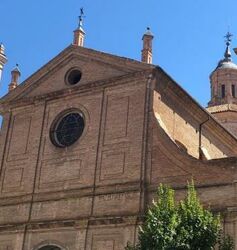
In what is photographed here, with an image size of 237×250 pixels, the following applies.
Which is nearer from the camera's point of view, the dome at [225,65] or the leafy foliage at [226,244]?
the leafy foliage at [226,244]

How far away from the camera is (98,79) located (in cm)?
2284

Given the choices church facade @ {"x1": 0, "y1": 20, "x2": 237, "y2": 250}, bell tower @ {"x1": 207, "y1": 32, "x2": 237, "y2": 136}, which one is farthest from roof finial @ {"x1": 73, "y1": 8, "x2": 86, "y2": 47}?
bell tower @ {"x1": 207, "y1": 32, "x2": 237, "y2": 136}

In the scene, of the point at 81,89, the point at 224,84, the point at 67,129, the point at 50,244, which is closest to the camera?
the point at 50,244

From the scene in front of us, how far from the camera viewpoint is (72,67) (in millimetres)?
24125

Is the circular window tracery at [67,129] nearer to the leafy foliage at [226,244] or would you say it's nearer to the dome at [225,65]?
the leafy foliage at [226,244]

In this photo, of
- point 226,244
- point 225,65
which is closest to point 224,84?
point 225,65

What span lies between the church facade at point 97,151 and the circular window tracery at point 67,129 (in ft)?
0.14

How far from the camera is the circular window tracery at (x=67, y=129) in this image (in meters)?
22.4

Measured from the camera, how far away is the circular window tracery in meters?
22.4

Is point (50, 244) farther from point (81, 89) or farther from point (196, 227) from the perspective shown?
point (196, 227)

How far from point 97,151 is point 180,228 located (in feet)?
22.2

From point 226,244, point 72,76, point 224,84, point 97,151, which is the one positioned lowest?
point 226,244

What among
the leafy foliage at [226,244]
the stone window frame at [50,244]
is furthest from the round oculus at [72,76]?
the leafy foliage at [226,244]

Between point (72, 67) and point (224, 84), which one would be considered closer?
point (72, 67)
